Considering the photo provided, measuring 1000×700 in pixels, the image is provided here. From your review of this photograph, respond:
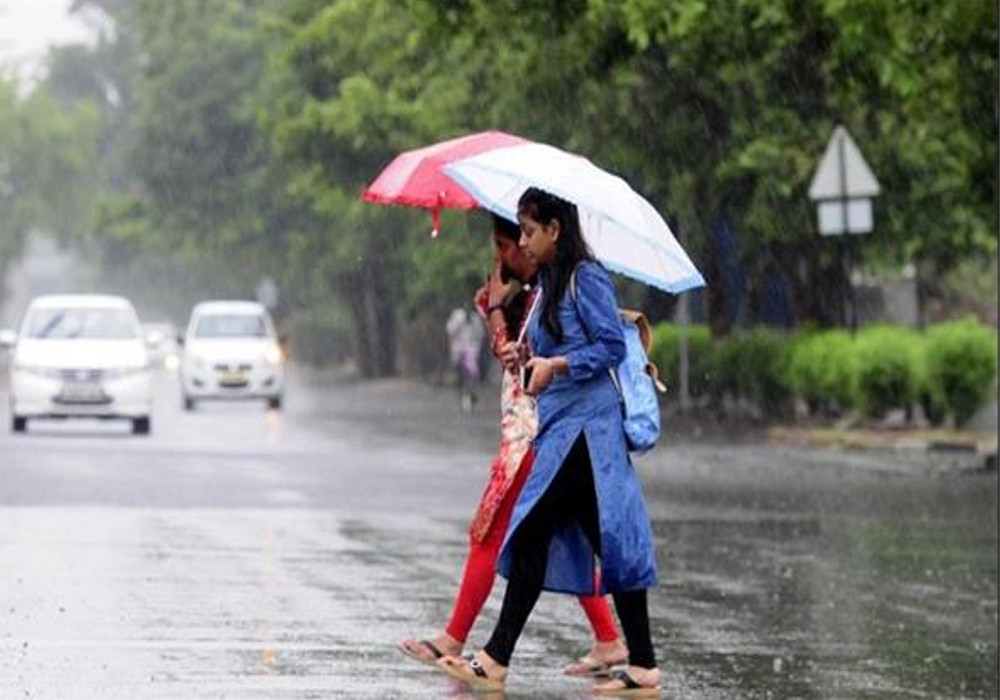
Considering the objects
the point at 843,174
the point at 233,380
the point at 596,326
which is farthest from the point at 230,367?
the point at 596,326

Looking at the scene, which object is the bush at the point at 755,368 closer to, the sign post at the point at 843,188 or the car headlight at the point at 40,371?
the sign post at the point at 843,188

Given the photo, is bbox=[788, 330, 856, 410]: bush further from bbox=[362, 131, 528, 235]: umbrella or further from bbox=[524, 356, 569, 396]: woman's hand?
bbox=[524, 356, 569, 396]: woman's hand

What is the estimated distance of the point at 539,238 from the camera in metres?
11.0

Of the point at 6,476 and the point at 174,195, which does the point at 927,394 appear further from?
the point at 174,195

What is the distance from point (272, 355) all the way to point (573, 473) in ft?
121

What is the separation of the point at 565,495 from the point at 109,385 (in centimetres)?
2491

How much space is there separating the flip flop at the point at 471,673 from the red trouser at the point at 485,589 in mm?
188

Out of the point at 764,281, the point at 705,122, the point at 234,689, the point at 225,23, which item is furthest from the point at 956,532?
the point at 225,23

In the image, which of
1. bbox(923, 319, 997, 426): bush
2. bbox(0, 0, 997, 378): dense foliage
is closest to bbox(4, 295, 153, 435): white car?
bbox(0, 0, 997, 378): dense foliage

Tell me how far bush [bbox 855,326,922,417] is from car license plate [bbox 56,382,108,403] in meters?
8.42

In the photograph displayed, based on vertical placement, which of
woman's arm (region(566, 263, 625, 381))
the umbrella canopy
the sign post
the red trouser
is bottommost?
the red trouser

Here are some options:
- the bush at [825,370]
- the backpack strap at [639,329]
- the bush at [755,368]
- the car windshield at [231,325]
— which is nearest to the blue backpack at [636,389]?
the backpack strap at [639,329]

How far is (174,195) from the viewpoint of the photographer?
82.6 metres

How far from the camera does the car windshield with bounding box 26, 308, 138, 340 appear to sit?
36.6 m
